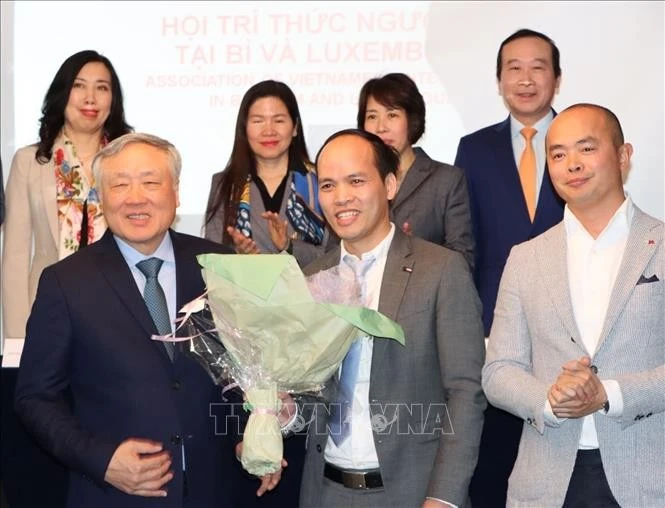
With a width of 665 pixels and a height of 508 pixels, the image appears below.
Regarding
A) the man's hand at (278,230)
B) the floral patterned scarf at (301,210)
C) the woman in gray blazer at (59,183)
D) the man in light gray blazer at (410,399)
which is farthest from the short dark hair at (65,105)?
the man in light gray blazer at (410,399)

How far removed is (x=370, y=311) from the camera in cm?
271

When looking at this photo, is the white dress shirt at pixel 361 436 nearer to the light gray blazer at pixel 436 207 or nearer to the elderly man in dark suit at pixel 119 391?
the elderly man in dark suit at pixel 119 391

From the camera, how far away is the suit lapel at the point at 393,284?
2.92 meters

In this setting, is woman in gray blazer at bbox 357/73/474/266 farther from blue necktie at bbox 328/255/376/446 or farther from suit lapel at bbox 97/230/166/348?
suit lapel at bbox 97/230/166/348

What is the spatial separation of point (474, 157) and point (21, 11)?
9.51ft

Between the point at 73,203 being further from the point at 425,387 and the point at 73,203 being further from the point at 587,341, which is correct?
the point at 587,341

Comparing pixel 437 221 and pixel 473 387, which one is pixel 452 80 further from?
pixel 473 387

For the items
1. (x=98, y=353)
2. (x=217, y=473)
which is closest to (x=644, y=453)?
(x=217, y=473)

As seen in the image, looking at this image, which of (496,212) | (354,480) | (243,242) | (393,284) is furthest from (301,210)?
(354,480)

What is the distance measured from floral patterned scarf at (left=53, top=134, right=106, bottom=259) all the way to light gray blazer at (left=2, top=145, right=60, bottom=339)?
0.04 m

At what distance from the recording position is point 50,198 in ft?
16.0

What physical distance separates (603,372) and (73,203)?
9.15 ft

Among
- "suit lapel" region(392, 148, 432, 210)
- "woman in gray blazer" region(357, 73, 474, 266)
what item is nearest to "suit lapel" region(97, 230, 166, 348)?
"woman in gray blazer" region(357, 73, 474, 266)

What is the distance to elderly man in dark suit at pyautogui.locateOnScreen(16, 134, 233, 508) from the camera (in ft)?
9.18
